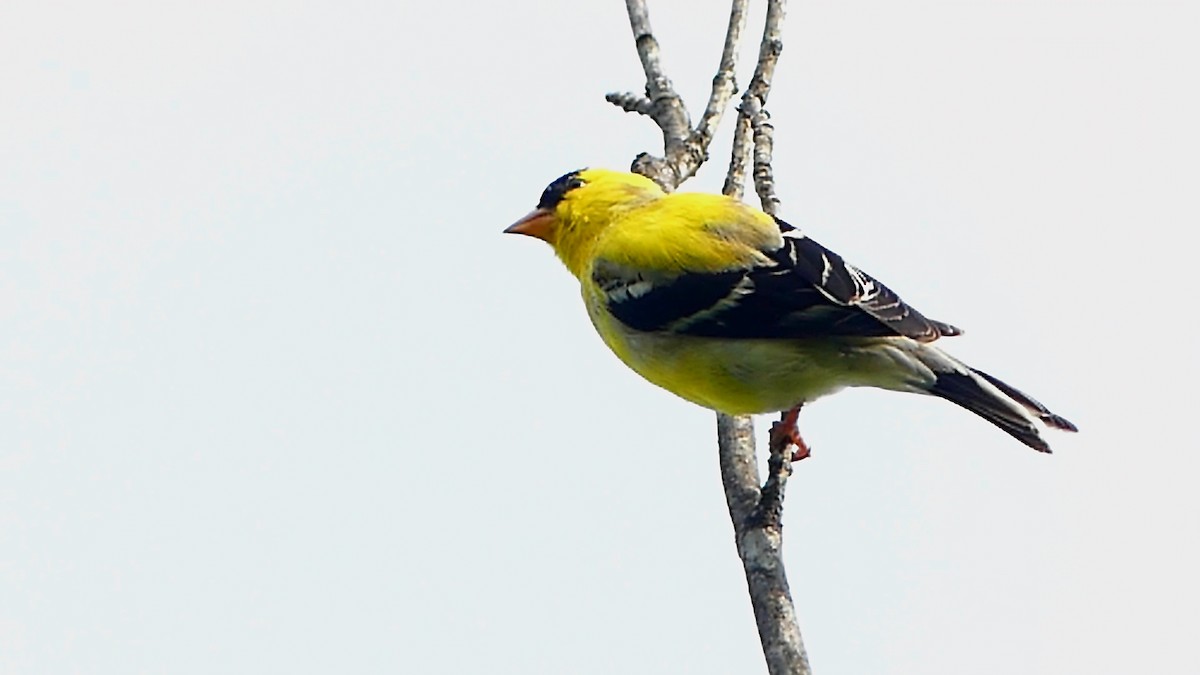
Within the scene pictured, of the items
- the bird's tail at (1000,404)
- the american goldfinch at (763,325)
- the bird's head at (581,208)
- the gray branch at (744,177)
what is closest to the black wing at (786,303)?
the american goldfinch at (763,325)

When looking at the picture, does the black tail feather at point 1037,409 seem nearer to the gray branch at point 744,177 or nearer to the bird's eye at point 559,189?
the gray branch at point 744,177

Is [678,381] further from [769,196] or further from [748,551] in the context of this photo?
[748,551]

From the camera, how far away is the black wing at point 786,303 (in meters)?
5.71

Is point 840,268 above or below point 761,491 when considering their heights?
above

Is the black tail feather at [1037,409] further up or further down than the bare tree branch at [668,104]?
further down

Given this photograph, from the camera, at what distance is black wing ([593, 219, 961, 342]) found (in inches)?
225

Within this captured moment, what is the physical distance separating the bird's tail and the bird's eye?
5.98ft

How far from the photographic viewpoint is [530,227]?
6.96m

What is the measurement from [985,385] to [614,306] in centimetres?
132

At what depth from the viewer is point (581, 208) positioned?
680cm

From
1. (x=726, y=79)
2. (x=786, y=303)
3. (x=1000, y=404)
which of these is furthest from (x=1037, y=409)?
(x=726, y=79)

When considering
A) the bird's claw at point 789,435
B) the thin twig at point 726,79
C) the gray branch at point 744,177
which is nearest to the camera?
the gray branch at point 744,177

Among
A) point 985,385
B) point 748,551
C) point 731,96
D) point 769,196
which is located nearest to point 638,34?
point 731,96

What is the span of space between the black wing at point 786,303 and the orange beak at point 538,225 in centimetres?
95
